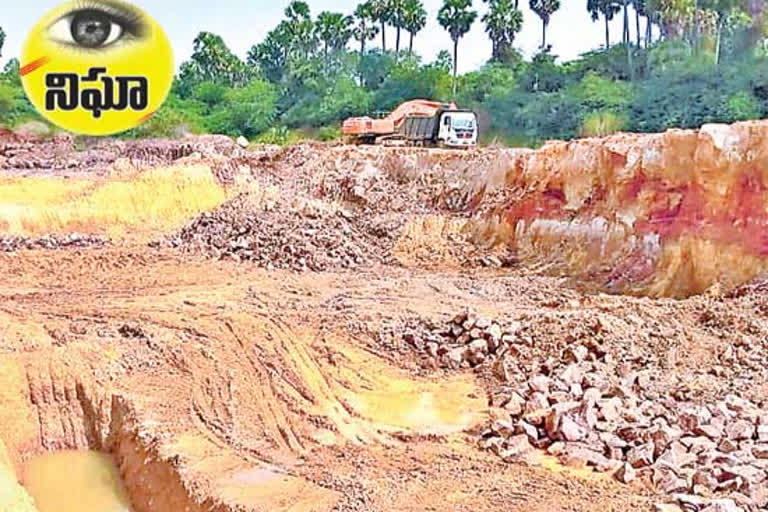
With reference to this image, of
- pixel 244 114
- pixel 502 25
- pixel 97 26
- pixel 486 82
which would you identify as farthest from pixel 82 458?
pixel 502 25

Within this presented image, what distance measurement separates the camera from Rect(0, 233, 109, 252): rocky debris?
15.3 metres

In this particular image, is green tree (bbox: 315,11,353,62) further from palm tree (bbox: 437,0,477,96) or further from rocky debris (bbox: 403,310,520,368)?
rocky debris (bbox: 403,310,520,368)

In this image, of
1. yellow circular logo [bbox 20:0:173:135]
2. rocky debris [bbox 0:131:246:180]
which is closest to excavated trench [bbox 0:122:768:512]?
yellow circular logo [bbox 20:0:173:135]

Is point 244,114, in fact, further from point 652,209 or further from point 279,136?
point 652,209

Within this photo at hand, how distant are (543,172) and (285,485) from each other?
11.5 metres

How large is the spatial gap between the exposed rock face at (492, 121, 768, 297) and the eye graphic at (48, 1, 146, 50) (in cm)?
1150

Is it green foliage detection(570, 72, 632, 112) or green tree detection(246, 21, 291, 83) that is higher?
green tree detection(246, 21, 291, 83)

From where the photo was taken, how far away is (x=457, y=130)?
24625 mm

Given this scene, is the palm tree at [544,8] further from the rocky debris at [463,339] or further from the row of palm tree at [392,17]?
the rocky debris at [463,339]

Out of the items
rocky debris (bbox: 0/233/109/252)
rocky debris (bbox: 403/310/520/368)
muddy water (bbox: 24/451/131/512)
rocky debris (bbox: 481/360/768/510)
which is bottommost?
muddy water (bbox: 24/451/131/512)

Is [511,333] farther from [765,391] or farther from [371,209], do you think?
[371,209]

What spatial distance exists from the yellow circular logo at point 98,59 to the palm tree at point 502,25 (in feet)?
80.2

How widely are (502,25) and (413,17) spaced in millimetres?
5951

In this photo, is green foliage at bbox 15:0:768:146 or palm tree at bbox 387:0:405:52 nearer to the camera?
green foliage at bbox 15:0:768:146
